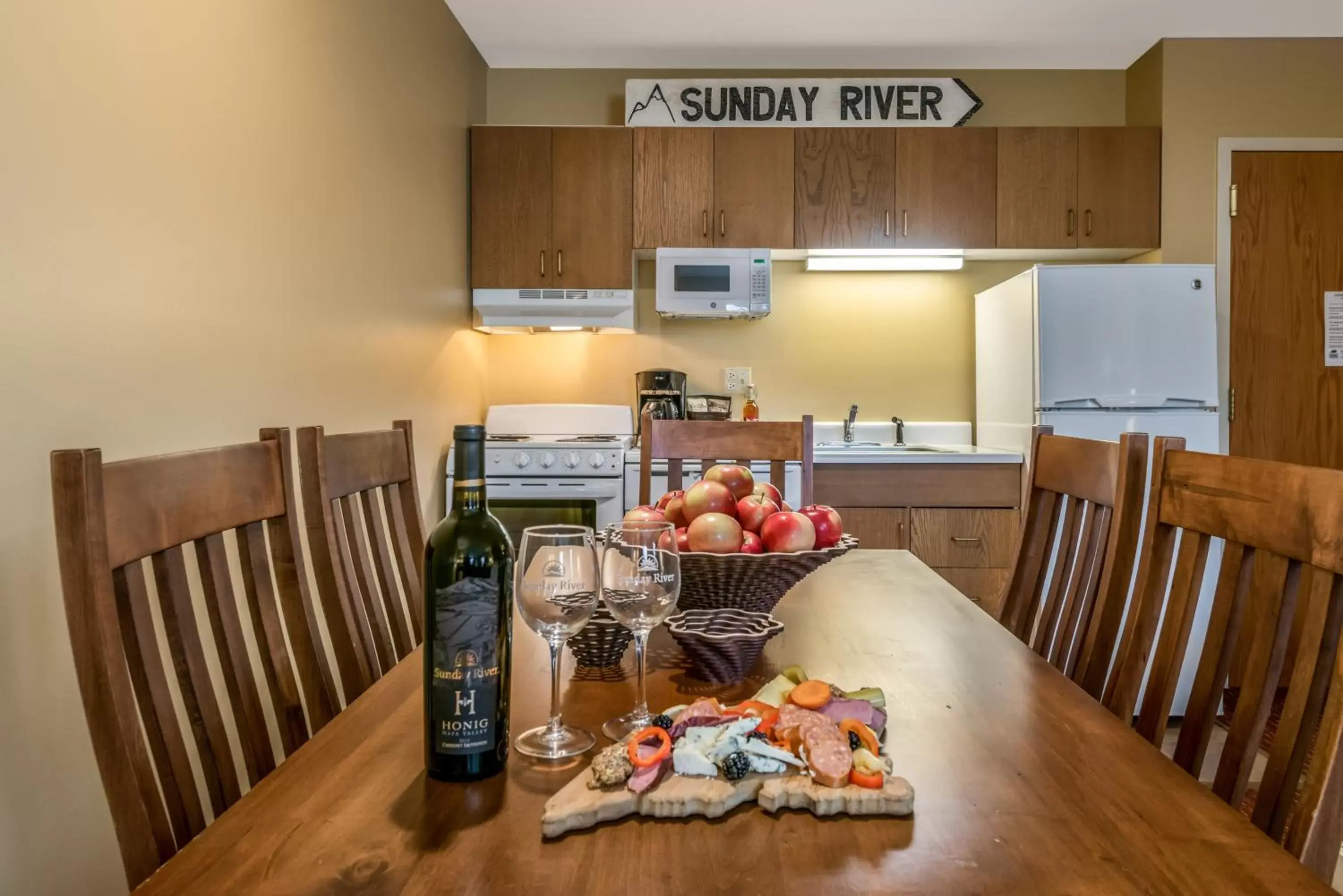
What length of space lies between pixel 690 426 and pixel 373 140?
1.35 metres

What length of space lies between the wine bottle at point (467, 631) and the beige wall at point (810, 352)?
119 inches

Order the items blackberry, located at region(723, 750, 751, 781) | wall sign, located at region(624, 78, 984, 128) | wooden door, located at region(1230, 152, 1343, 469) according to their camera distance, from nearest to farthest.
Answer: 1. blackberry, located at region(723, 750, 751, 781)
2. wooden door, located at region(1230, 152, 1343, 469)
3. wall sign, located at region(624, 78, 984, 128)

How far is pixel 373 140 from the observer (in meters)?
2.47

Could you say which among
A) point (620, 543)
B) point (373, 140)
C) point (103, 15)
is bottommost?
point (620, 543)

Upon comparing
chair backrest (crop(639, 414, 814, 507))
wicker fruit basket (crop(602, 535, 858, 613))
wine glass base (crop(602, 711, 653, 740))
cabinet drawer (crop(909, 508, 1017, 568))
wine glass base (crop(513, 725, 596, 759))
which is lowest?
cabinet drawer (crop(909, 508, 1017, 568))

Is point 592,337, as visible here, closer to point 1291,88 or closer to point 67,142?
point 67,142

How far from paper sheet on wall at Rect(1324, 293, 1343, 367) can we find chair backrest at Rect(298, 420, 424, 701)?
11.6ft

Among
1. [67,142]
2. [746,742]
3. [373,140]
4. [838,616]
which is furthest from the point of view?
[373,140]

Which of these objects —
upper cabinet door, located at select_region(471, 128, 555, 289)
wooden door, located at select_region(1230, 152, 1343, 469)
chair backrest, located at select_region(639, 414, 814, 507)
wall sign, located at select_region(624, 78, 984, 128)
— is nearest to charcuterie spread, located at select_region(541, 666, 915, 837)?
chair backrest, located at select_region(639, 414, 814, 507)

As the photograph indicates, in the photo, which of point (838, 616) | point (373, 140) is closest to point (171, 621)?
point (838, 616)

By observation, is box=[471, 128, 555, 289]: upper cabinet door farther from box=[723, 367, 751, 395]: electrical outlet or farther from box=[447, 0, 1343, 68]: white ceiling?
box=[723, 367, 751, 395]: electrical outlet

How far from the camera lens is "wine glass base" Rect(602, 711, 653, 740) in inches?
30.1

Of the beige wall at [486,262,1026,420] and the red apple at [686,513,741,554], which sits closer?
the red apple at [686,513,741,554]

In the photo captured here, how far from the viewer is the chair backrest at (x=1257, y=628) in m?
0.69
